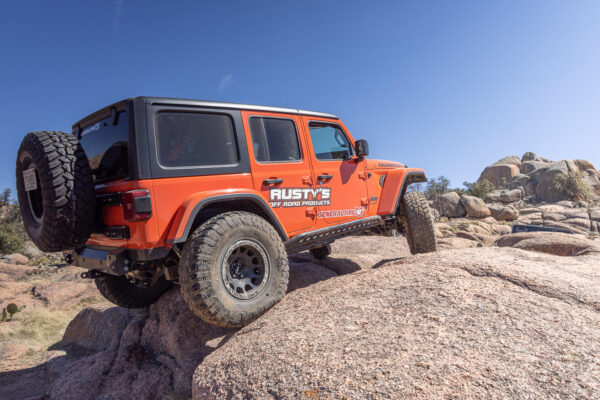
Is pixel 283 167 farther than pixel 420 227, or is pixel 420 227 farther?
pixel 420 227

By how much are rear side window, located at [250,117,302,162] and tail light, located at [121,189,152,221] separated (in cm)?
116

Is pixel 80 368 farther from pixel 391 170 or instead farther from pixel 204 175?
pixel 391 170

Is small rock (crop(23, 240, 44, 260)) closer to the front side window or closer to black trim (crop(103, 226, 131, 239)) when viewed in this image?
black trim (crop(103, 226, 131, 239))

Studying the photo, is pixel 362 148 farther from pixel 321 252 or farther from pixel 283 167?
pixel 321 252

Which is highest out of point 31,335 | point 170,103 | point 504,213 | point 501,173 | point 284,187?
point 501,173

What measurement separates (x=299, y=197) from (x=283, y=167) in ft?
1.18

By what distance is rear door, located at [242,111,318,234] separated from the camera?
138 inches

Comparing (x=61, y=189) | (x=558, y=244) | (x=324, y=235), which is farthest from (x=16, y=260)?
(x=558, y=244)

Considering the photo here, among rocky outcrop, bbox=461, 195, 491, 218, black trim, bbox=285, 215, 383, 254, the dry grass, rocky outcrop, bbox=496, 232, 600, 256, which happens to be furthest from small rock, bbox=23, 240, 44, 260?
rocky outcrop, bbox=461, 195, 491, 218

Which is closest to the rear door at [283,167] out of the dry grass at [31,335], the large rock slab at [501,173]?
the dry grass at [31,335]

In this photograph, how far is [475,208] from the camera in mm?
28375

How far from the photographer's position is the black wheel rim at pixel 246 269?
296 cm

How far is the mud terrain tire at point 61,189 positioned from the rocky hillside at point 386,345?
1.29 meters

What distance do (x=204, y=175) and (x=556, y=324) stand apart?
2.72m
